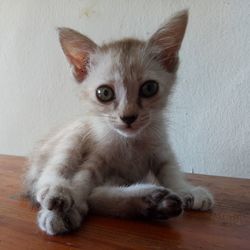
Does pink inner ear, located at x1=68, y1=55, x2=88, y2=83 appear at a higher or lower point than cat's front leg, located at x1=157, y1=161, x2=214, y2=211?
higher

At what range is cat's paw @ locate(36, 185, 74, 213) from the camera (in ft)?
2.24

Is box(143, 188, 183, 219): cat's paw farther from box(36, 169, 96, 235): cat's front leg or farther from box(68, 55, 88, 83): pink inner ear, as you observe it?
box(68, 55, 88, 83): pink inner ear

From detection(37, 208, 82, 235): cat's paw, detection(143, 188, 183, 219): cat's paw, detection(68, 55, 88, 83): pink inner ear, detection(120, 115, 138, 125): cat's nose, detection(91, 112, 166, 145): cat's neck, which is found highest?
detection(68, 55, 88, 83): pink inner ear

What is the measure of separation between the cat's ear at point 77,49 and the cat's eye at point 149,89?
0.58 feet

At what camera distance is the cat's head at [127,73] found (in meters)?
0.81

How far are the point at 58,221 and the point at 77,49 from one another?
0.43 meters

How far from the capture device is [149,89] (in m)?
0.85

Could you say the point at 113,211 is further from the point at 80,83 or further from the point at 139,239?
the point at 80,83

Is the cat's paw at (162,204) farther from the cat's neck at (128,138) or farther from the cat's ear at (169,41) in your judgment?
the cat's ear at (169,41)

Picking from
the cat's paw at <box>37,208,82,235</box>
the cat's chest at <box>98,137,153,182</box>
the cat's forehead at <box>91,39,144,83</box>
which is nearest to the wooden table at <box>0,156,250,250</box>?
the cat's paw at <box>37,208,82,235</box>

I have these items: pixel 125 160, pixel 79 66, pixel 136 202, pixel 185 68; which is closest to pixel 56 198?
pixel 136 202

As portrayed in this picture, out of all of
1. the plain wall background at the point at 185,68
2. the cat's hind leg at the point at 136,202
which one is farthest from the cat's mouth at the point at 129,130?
the plain wall background at the point at 185,68

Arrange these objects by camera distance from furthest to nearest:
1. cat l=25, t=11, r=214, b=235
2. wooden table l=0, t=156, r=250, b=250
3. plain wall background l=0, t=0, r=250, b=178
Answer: plain wall background l=0, t=0, r=250, b=178, cat l=25, t=11, r=214, b=235, wooden table l=0, t=156, r=250, b=250

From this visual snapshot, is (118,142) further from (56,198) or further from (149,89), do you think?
(56,198)
